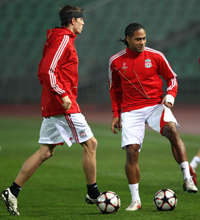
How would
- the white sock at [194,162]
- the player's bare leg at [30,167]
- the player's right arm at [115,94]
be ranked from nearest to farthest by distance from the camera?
1. the player's bare leg at [30,167]
2. the player's right arm at [115,94]
3. the white sock at [194,162]

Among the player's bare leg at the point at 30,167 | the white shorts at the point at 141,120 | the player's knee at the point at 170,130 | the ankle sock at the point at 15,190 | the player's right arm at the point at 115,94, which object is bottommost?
the ankle sock at the point at 15,190

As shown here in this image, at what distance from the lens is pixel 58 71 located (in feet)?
21.1

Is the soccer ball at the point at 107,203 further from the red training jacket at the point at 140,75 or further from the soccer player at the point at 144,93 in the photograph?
the red training jacket at the point at 140,75

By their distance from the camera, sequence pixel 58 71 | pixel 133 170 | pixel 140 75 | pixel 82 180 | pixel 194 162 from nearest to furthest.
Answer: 1. pixel 58 71
2. pixel 133 170
3. pixel 140 75
4. pixel 82 180
5. pixel 194 162

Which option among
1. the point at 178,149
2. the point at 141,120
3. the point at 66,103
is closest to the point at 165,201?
the point at 178,149

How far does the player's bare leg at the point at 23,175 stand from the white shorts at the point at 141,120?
0.93 meters

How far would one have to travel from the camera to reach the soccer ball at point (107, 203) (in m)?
6.15

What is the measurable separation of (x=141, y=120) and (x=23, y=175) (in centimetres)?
158

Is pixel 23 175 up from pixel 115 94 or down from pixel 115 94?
down

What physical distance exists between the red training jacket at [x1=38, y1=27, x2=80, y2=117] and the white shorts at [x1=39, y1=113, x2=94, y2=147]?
75 millimetres

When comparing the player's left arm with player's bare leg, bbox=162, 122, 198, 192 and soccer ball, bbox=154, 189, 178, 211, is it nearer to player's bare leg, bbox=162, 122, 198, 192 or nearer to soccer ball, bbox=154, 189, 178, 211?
player's bare leg, bbox=162, 122, 198, 192

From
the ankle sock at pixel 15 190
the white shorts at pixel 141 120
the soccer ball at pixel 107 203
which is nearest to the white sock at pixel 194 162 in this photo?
the white shorts at pixel 141 120

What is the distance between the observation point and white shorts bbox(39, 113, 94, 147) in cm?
651

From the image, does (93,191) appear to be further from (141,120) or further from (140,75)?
(140,75)
